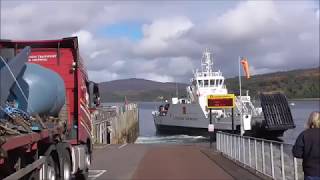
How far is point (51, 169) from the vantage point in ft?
34.1

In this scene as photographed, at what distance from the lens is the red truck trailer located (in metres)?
8.22

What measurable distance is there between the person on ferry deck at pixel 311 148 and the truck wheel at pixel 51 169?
490 cm

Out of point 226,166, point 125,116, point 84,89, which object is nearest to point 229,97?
point 226,166

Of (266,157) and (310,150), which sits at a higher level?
(310,150)

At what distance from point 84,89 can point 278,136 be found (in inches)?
1252

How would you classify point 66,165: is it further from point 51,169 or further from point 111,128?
point 111,128

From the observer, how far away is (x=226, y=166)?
65.6 feet

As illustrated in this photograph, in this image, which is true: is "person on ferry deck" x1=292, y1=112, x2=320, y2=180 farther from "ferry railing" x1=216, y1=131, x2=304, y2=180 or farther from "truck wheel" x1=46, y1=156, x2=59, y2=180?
"ferry railing" x1=216, y1=131, x2=304, y2=180

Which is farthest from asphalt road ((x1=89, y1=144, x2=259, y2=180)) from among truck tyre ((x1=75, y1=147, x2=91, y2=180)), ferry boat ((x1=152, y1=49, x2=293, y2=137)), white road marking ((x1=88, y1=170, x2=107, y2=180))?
ferry boat ((x1=152, y1=49, x2=293, y2=137))

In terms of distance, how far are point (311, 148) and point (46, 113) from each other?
6.23 metres

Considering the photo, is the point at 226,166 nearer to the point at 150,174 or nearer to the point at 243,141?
the point at 243,141

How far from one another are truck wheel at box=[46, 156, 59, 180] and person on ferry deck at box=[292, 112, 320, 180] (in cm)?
490

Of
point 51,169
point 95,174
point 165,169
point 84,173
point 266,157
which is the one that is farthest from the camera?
point 165,169

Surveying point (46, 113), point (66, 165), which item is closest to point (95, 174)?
point (66, 165)
